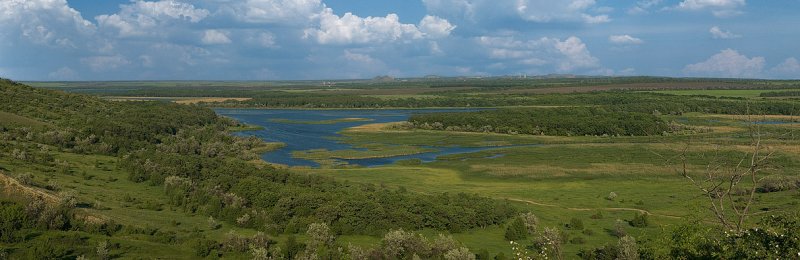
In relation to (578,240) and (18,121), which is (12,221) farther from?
(18,121)

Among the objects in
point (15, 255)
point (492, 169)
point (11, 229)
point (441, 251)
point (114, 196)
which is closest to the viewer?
point (15, 255)

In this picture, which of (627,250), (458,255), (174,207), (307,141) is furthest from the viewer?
(307,141)

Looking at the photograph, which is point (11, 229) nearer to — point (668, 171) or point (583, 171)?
point (583, 171)

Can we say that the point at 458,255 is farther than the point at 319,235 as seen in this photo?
No

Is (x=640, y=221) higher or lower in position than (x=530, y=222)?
lower

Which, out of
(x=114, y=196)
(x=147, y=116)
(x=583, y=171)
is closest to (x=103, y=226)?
(x=114, y=196)

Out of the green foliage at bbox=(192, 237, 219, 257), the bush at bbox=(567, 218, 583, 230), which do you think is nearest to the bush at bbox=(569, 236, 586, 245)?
the bush at bbox=(567, 218, 583, 230)

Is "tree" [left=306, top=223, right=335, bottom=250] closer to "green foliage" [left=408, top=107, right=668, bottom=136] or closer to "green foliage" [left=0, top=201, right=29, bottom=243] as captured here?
"green foliage" [left=0, top=201, right=29, bottom=243]

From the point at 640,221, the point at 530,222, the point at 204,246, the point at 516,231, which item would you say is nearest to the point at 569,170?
the point at 640,221

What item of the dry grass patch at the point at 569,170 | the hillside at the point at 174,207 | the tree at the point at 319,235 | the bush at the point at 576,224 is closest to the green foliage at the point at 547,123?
the dry grass patch at the point at 569,170
